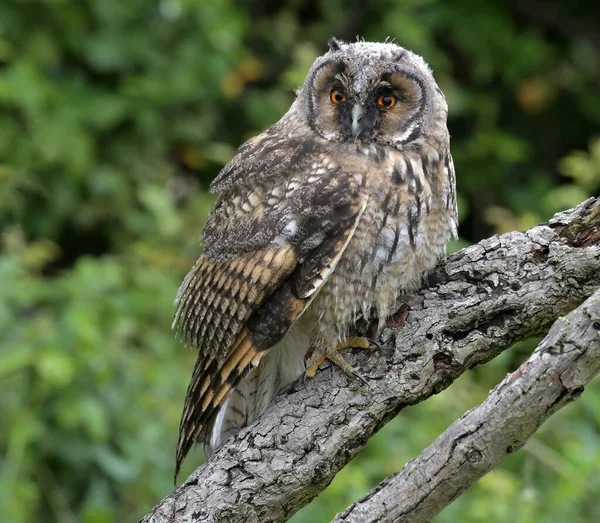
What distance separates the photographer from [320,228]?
80.0 inches

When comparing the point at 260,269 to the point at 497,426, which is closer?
the point at 497,426

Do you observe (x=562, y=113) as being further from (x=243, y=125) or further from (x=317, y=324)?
(x=317, y=324)

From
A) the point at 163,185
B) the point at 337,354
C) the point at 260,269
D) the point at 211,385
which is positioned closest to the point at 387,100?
the point at 260,269

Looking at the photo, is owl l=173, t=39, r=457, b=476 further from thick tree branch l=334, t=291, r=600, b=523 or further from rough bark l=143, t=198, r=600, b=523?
thick tree branch l=334, t=291, r=600, b=523

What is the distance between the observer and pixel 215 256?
2.24 m

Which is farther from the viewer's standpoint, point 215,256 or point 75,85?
point 75,85

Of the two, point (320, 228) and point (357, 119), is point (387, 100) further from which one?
point (320, 228)

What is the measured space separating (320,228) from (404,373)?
0.38m

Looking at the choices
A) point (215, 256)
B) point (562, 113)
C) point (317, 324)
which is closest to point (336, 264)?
point (317, 324)

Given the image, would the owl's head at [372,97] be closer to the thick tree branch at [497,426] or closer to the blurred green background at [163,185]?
the thick tree branch at [497,426]

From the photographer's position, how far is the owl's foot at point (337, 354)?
2084 mm

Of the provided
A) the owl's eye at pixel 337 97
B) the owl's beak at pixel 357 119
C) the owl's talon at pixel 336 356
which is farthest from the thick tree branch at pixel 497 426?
the owl's eye at pixel 337 97

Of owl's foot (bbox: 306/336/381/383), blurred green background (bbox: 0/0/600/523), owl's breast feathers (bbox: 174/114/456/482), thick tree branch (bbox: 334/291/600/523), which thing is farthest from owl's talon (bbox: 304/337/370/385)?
blurred green background (bbox: 0/0/600/523)

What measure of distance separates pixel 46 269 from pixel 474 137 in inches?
91.3
